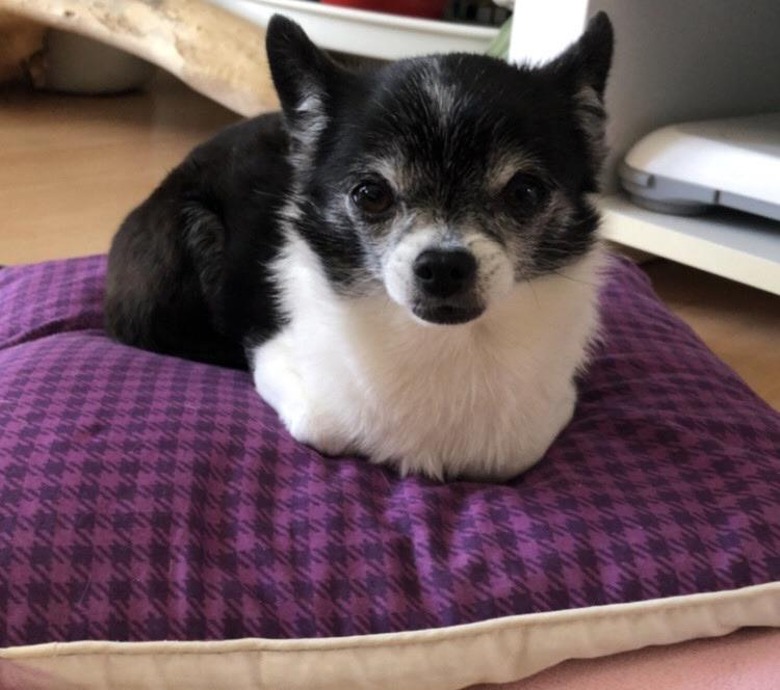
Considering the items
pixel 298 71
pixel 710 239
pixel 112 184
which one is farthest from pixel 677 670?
pixel 112 184

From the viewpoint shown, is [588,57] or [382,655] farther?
[588,57]

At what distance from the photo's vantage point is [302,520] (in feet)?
3.64

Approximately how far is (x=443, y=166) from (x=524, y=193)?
102mm

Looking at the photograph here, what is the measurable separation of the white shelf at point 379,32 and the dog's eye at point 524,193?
1.77m

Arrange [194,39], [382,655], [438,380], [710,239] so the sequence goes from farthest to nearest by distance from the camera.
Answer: [194,39], [710,239], [438,380], [382,655]

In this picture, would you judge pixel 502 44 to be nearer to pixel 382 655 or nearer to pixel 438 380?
pixel 438 380

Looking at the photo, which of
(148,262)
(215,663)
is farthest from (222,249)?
(215,663)

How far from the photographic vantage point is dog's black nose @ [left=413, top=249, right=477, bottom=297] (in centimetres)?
104

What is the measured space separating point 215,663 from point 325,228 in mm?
510

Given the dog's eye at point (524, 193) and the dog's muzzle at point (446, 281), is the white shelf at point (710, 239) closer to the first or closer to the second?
the dog's eye at point (524, 193)

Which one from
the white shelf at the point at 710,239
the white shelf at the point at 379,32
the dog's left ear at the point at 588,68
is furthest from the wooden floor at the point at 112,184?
the dog's left ear at the point at 588,68

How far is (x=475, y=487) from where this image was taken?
1205 millimetres

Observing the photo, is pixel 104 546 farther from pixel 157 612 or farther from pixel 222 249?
pixel 222 249

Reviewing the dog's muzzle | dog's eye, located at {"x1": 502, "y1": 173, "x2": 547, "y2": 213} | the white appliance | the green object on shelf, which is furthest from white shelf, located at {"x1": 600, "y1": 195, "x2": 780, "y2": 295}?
the dog's muzzle
